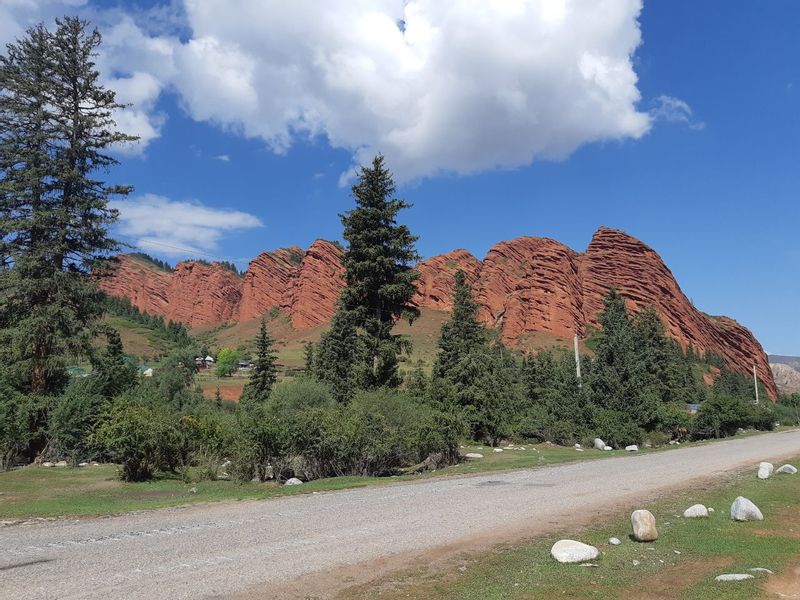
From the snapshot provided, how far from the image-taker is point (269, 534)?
8.77 meters

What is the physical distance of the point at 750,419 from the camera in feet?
153

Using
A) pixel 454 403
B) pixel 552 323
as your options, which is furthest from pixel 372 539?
pixel 552 323

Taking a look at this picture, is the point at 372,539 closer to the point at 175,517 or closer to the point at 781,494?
the point at 175,517

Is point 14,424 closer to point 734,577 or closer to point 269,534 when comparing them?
point 269,534

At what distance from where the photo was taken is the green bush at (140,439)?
17.0 meters

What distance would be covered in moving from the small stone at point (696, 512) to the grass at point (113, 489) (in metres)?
8.13

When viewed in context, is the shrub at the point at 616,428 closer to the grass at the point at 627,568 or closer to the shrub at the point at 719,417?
the shrub at the point at 719,417

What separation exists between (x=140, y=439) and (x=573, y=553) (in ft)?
48.4

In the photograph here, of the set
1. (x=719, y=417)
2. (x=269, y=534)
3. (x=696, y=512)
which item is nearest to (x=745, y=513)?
(x=696, y=512)

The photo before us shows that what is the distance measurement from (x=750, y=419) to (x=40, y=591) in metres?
53.7

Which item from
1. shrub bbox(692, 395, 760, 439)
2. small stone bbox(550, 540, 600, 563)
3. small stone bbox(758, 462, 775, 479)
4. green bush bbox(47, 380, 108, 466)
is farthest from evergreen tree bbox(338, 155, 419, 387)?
shrub bbox(692, 395, 760, 439)

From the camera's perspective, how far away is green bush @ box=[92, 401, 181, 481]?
55.8 ft

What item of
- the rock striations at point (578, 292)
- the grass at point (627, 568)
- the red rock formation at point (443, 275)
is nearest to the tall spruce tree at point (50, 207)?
the grass at point (627, 568)

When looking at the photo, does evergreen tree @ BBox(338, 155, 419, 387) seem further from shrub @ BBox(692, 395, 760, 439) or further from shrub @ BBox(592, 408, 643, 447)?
shrub @ BBox(692, 395, 760, 439)
